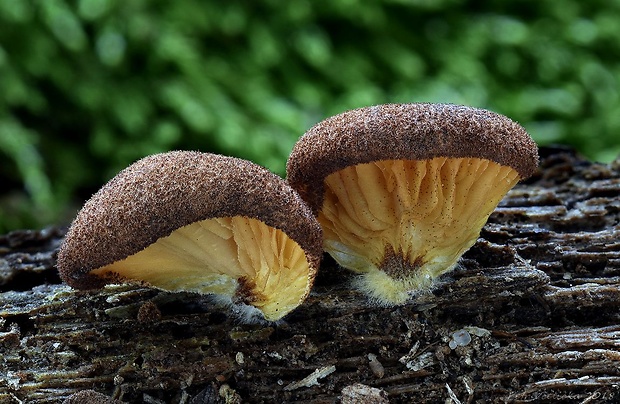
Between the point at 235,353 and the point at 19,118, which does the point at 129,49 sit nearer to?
the point at 19,118

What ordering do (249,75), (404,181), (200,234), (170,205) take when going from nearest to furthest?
(170,205) → (200,234) → (404,181) → (249,75)

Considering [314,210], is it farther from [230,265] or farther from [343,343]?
[343,343]

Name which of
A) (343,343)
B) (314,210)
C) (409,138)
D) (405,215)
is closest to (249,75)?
(314,210)

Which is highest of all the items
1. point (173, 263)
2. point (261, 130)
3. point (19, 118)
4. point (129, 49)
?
point (129, 49)

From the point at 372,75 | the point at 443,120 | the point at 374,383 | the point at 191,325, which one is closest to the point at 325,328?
the point at 374,383

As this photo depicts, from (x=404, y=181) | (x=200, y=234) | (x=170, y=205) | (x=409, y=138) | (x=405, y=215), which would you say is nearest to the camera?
(x=170, y=205)

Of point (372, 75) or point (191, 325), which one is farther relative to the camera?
point (372, 75)

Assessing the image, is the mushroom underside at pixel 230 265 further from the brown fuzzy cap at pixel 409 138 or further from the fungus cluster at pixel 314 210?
the brown fuzzy cap at pixel 409 138
